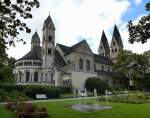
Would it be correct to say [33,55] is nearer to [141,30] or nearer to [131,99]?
[131,99]

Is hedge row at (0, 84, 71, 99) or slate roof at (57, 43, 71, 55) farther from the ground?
slate roof at (57, 43, 71, 55)

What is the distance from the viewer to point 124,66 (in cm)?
6581

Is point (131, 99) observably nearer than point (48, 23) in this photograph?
Yes

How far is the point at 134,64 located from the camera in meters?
65.2

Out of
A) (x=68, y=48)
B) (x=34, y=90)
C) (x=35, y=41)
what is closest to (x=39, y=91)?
(x=34, y=90)

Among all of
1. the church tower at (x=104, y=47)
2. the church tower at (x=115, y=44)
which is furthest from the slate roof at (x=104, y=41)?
the church tower at (x=115, y=44)

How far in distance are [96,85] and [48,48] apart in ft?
55.4

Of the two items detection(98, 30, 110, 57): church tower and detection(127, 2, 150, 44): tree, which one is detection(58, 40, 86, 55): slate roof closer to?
detection(98, 30, 110, 57): church tower

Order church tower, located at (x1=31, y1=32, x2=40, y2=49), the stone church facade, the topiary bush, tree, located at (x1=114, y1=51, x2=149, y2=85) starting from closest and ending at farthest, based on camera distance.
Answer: the topiary bush
the stone church facade
tree, located at (x1=114, y1=51, x2=149, y2=85)
church tower, located at (x1=31, y1=32, x2=40, y2=49)

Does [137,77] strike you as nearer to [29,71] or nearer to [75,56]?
[75,56]

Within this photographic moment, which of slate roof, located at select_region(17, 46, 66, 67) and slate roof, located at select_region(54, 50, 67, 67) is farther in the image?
slate roof, located at select_region(54, 50, 67, 67)

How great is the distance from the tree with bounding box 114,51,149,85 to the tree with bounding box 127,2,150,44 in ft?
180

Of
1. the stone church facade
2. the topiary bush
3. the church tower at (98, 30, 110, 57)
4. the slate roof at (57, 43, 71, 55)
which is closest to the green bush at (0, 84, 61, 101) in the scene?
the topiary bush

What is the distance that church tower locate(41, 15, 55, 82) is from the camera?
194 ft
